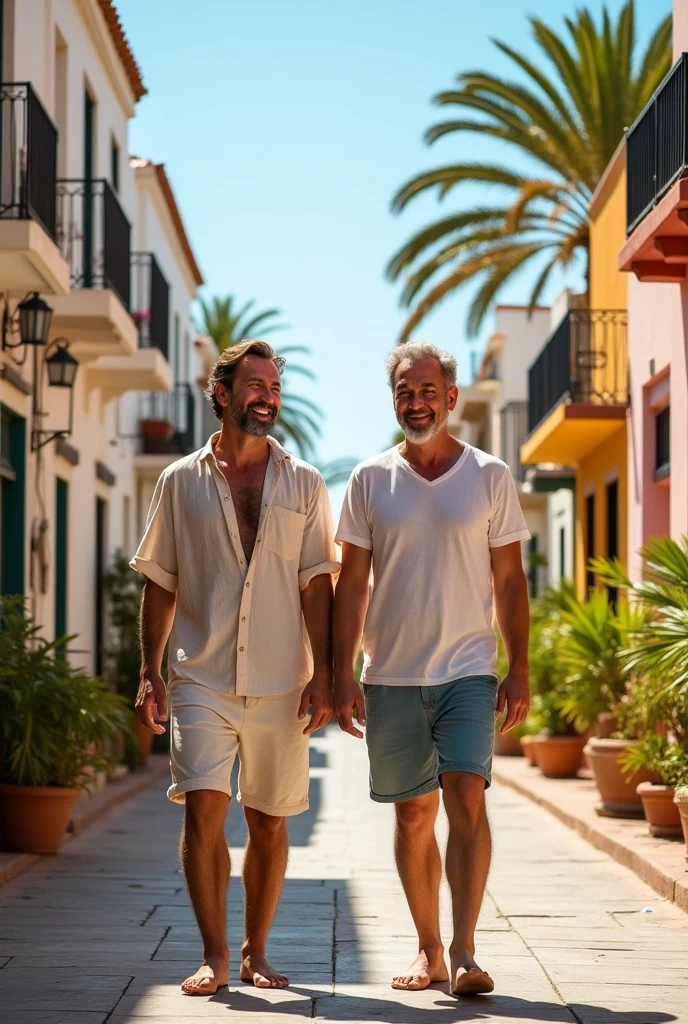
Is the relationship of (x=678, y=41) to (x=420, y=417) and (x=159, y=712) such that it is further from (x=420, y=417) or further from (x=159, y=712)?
(x=159, y=712)

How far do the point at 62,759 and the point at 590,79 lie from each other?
1333cm

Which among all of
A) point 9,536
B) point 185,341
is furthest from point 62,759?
point 185,341

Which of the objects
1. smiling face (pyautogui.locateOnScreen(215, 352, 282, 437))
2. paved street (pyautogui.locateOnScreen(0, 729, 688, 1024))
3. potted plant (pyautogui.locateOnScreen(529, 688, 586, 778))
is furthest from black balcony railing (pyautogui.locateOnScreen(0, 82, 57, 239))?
potted plant (pyautogui.locateOnScreen(529, 688, 586, 778))

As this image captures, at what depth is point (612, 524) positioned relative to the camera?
19359 mm

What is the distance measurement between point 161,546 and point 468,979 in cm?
188

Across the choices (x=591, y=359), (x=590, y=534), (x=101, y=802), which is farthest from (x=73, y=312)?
(x=590, y=534)

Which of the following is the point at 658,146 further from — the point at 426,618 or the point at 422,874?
the point at 422,874

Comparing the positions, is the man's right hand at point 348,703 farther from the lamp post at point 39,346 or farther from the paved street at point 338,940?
the lamp post at point 39,346

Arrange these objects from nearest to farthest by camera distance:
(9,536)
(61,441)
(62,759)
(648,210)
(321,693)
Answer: (321,693) < (62,759) < (648,210) < (9,536) < (61,441)

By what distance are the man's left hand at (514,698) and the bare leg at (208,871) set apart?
3.45 feet

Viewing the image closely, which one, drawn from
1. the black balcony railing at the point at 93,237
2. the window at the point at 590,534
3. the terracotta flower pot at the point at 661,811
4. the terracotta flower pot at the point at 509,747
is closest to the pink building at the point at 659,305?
the terracotta flower pot at the point at 661,811

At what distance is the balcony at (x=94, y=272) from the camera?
48.8 ft

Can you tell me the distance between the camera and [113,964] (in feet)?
20.6

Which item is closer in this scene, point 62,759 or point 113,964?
point 113,964
